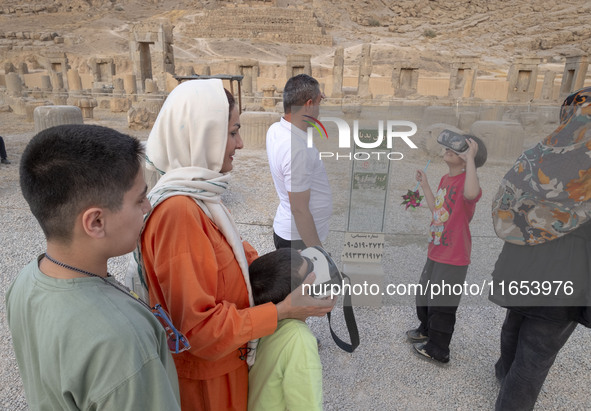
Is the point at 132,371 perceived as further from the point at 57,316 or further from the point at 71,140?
the point at 71,140

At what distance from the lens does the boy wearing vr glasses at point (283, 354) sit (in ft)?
4.37

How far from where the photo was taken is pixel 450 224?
213cm

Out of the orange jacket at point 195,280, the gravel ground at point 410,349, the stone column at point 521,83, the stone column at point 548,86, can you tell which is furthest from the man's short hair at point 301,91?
the stone column at point 548,86

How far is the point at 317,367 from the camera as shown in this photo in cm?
134

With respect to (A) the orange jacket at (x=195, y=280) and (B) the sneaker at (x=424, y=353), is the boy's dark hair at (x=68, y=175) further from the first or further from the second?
(B) the sneaker at (x=424, y=353)

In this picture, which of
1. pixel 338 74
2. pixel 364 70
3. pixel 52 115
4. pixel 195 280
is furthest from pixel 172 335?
pixel 364 70

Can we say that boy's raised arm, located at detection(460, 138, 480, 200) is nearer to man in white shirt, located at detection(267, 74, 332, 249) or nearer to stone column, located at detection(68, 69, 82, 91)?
man in white shirt, located at detection(267, 74, 332, 249)

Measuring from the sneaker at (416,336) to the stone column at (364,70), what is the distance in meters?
16.6

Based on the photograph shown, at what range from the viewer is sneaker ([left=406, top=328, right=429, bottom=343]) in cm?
290

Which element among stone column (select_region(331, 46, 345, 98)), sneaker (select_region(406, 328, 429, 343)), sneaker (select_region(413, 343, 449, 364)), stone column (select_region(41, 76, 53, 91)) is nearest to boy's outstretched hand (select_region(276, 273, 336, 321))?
sneaker (select_region(413, 343, 449, 364))

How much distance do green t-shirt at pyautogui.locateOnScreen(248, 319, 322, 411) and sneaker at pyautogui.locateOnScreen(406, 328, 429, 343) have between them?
1.76 metres

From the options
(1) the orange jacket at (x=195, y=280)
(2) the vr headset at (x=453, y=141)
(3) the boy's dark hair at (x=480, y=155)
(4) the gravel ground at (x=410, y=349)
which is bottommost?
(4) the gravel ground at (x=410, y=349)

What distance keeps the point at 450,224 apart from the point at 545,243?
47 centimetres

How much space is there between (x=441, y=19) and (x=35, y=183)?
4722 centimetres
